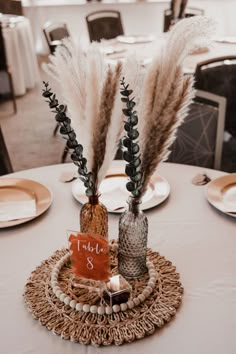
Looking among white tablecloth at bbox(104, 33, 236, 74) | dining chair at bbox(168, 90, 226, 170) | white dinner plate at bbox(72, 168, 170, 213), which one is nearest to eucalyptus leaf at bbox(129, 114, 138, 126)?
white dinner plate at bbox(72, 168, 170, 213)

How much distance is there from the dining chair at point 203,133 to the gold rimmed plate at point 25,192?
0.71 meters

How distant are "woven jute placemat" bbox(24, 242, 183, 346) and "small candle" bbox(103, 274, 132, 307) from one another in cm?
2

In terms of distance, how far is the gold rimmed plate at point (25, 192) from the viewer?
1.35 meters

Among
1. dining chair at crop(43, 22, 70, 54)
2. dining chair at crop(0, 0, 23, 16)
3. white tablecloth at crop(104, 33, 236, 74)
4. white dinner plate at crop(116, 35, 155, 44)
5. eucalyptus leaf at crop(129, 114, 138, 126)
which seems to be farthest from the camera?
dining chair at crop(0, 0, 23, 16)

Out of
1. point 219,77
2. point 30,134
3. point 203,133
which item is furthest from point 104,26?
point 203,133

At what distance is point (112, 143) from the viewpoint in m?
0.91

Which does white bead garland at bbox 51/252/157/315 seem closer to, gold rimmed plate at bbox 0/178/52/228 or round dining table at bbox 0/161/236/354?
round dining table at bbox 0/161/236/354

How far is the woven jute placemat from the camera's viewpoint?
0.89 metres

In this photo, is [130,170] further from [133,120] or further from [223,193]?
[223,193]

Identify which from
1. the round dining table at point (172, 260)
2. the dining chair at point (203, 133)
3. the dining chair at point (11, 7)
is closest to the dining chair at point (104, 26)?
the dining chair at point (11, 7)

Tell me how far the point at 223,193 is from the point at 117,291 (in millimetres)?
564

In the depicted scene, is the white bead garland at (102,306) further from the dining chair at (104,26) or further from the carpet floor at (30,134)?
the dining chair at (104,26)

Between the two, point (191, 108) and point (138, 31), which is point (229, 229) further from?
point (138, 31)

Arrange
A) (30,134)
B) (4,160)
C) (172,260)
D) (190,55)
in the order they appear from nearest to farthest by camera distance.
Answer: (172,260), (4,160), (190,55), (30,134)
